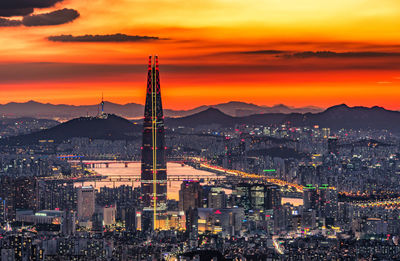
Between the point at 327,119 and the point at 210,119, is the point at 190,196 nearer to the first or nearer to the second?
the point at 327,119

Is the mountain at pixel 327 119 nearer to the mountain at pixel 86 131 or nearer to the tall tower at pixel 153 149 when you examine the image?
the mountain at pixel 86 131

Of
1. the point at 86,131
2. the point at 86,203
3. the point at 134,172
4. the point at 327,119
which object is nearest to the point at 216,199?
the point at 86,203

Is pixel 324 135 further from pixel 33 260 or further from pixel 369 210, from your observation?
pixel 33 260

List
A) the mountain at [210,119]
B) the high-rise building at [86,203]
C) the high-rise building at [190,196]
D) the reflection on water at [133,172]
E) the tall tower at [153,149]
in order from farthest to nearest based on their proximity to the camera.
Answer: the mountain at [210,119] → the reflection on water at [133,172] → the tall tower at [153,149] → the high-rise building at [190,196] → the high-rise building at [86,203]

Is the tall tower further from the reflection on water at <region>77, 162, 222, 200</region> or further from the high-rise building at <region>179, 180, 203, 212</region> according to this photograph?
the reflection on water at <region>77, 162, 222, 200</region>

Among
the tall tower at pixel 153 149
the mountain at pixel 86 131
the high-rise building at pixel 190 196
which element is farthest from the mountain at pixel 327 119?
the high-rise building at pixel 190 196

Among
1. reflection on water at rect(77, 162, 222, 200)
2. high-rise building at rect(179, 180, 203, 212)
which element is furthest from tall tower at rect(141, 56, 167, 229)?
reflection on water at rect(77, 162, 222, 200)
